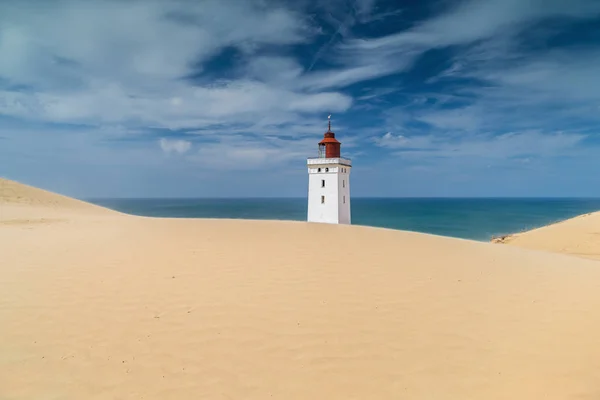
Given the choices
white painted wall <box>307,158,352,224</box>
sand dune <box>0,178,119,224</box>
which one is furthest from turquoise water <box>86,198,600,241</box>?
sand dune <box>0,178,119,224</box>

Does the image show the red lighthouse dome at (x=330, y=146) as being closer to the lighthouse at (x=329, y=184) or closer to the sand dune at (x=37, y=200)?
the lighthouse at (x=329, y=184)

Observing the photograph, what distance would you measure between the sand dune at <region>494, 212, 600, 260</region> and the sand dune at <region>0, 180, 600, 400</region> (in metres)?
13.1

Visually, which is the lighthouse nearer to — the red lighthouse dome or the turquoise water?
the red lighthouse dome

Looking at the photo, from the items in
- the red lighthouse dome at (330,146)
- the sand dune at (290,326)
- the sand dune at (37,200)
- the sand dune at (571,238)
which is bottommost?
the sand dune at (290,326)

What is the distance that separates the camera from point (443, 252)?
39.0 feet

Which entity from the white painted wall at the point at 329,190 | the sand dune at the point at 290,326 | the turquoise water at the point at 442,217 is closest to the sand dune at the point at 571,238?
the sand dune at the point at 290,326

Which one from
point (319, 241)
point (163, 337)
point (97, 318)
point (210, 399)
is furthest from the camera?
point (319, 241)

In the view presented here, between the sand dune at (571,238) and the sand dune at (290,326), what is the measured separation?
13059 millimetres

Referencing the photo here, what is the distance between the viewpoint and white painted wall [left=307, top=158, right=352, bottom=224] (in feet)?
102

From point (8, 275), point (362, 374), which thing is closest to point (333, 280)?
point (362, 374)

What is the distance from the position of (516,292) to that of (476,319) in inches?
96.7

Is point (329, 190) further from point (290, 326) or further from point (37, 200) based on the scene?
point (290, 326)

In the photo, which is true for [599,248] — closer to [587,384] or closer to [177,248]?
[587,384]

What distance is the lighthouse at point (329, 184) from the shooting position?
31266 mm
